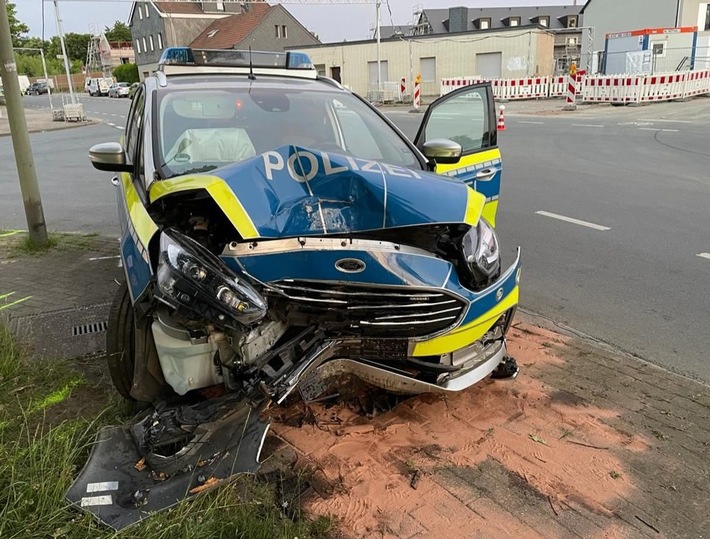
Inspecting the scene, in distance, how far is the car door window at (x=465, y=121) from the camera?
487 cm

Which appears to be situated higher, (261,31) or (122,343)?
(261,31)

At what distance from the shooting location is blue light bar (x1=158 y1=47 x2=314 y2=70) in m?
4.77

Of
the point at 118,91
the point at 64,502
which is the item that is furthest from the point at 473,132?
the point at 118,91

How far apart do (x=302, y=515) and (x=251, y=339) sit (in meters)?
0.80

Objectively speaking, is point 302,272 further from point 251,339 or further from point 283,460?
point 283,460

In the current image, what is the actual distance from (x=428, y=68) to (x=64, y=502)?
4047 cm

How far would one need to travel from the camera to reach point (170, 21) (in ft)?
199

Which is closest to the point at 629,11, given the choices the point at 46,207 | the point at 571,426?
the point at 46,207

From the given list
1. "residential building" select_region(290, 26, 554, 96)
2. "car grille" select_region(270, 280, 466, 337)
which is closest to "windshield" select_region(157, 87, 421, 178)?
"car grille" select_region(270, 280, 466, 337)

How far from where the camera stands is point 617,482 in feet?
9.43

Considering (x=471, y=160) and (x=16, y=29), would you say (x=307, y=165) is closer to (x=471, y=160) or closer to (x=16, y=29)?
(x=471, y=160)

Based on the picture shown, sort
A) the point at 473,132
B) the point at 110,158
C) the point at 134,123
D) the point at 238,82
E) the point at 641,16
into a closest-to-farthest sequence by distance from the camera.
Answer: the point at 110,158, the point at 238,82, the point at 134,123, the point at 473,132, the point at 641,16

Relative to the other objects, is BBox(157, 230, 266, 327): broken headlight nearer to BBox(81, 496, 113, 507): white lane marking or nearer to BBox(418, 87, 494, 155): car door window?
BBox(81, 496, 113, 507): white lane marking

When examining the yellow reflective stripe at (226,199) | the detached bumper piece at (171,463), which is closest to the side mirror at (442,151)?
the yellow reflective stripe at (226,199)
